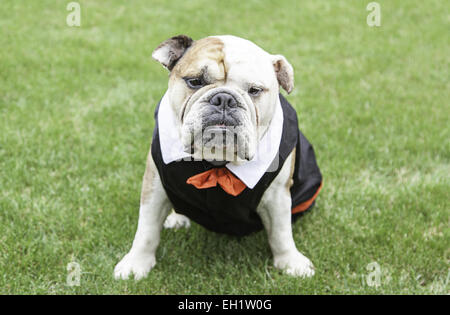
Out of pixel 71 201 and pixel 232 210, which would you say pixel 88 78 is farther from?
pixel 232 210

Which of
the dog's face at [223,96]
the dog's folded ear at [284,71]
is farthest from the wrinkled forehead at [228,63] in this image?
the dog's folded ear at [284,71]

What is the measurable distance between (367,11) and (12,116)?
5.53 metres

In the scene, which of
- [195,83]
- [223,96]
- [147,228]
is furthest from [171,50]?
[147,228]

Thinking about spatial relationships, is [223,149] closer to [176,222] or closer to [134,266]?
[134,266]

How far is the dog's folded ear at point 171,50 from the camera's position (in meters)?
2.69

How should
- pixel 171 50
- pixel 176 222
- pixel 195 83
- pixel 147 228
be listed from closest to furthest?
1. pixel 195 83
2. pixel 171 50
3. pixel 147 228
4. pixel 176 222

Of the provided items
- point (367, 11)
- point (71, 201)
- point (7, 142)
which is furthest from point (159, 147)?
point (367, 11)

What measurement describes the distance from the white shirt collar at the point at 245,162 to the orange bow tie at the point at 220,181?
0.13 feet

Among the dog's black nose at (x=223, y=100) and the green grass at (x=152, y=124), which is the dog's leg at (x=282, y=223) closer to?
the green grass at (x=152, y=124)

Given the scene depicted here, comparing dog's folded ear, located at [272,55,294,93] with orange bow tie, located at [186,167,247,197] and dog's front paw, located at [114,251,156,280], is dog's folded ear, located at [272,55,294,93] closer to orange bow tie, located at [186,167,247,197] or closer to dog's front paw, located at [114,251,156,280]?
orange bow tie, located at [186,167,247,197]

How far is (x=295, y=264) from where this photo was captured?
3240 millimetres

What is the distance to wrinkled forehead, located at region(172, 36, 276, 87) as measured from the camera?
8.19 feet

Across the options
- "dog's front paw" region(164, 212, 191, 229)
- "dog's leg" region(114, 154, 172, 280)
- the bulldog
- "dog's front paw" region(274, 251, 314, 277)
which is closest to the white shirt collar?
the bulldog

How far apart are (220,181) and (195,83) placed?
0.56m
